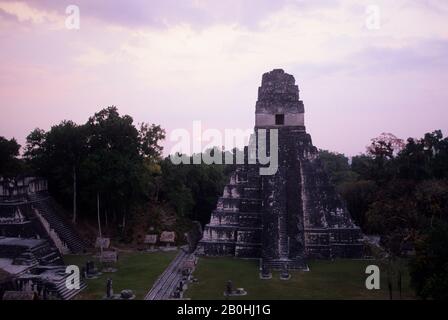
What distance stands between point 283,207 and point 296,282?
5664 mm

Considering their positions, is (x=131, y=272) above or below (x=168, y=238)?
below

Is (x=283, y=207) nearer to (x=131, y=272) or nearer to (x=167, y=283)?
(x=167, y=283)

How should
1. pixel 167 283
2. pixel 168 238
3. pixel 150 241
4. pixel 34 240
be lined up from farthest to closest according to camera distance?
1. pixel 168 238
2. pixel 150 241
3. pixel 34 240
4. pixel 167 283

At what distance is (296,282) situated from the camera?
2167 centimetres

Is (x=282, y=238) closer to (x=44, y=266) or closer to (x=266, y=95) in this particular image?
(x=266, y=95)

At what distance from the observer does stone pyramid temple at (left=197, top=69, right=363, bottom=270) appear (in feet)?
84.7

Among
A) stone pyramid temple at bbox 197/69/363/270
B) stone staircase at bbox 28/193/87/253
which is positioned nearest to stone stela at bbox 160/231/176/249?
stone pyramid temple at bbox 197/69/363/270

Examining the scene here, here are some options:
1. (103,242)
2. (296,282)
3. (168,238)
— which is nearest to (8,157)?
(103,242)

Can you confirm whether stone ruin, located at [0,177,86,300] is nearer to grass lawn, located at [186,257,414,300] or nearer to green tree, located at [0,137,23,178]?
green tree, located at [0,137,23,178]

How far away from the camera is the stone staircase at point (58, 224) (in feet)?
93.9

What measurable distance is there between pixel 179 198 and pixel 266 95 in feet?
34.4
